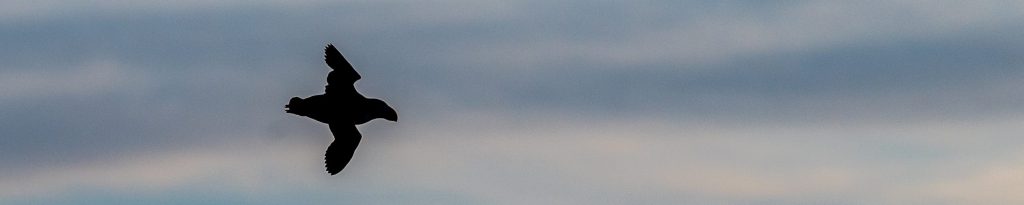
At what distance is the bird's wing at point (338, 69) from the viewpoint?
34469 mm

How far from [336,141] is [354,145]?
15.8 inches

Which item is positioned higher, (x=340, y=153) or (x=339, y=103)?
(x=340, y=153)

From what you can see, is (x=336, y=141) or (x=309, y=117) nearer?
(x=309, y=117)

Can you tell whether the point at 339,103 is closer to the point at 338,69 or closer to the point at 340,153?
the point at 338,69

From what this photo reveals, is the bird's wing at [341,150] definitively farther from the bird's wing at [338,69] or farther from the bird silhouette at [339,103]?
the bird's wing at [338,69]

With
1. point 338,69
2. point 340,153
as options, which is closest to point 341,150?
point 340,153

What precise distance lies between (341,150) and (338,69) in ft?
10.5

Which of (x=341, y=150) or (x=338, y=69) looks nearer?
(x=338, y=69)

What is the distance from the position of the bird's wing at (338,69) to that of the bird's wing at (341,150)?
8.63 feet

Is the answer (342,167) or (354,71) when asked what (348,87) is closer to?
(354,71)

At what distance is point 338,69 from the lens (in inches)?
1364

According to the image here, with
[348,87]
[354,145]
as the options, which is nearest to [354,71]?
[348,87]

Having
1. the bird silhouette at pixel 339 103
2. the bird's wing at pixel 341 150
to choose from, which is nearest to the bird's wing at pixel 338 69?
the bird silhouette at pixel 339 103

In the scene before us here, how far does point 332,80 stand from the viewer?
3447 cm
